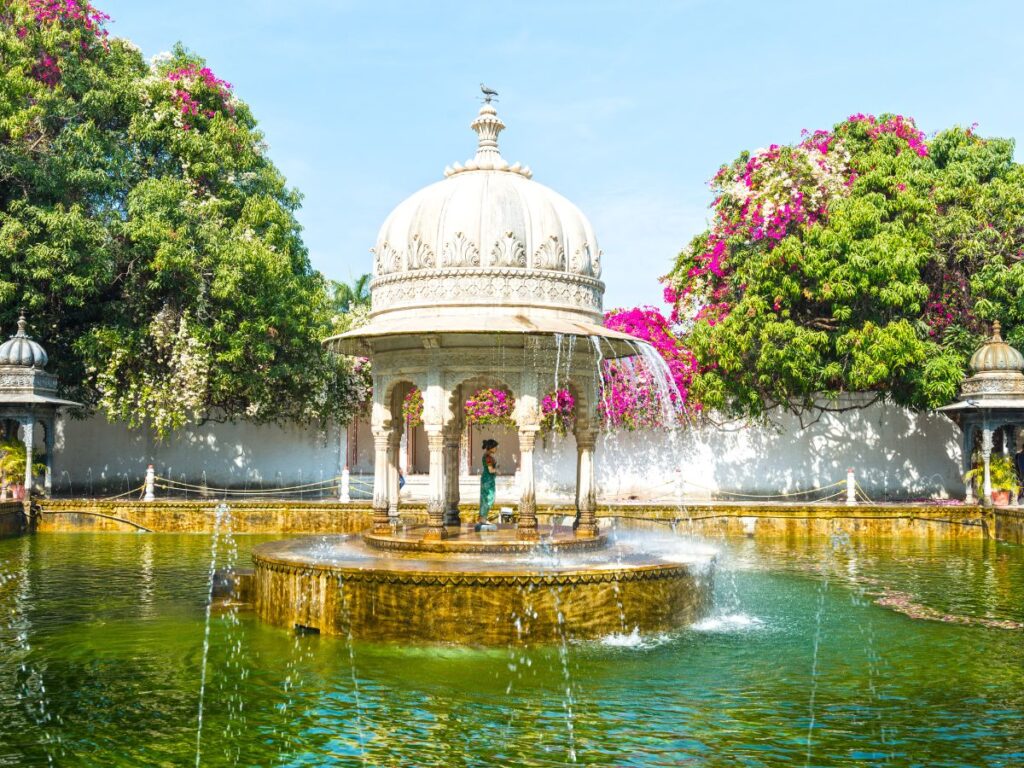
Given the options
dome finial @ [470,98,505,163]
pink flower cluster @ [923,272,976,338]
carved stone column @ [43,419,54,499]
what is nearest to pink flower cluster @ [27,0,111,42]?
carved stone column @ [43,419,54,499]

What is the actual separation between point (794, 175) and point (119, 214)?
16782 millimetres

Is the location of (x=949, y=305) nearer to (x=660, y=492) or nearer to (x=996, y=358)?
(x=996, y=358)

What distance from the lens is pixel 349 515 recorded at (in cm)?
2205

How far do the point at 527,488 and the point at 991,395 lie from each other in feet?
47.0

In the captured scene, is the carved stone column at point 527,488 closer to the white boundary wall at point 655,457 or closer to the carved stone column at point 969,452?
the white boundary wall at point 655,457

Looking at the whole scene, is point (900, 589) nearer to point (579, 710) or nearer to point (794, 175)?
point (579, 710)

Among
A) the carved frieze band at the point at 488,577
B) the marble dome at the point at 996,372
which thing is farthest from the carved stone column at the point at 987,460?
the carved frieze band at the point at 488,577

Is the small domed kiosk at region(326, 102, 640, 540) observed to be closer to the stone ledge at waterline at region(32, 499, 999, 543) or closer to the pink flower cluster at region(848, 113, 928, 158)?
the stone ledge at waterline at region(32, 499, 999, 543)

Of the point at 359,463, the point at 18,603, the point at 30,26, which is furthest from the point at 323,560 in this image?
the point at 359,463

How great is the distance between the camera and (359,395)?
30062 millimetres

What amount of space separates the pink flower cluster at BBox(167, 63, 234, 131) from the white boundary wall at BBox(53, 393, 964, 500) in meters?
9.47

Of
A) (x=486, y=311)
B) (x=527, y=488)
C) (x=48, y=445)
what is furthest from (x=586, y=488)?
(x=48, y=445)

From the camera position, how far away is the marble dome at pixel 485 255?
12.2m

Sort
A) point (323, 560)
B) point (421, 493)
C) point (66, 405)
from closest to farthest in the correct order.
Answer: point (323, 560) < point (66, 405) < point (421, 493)
